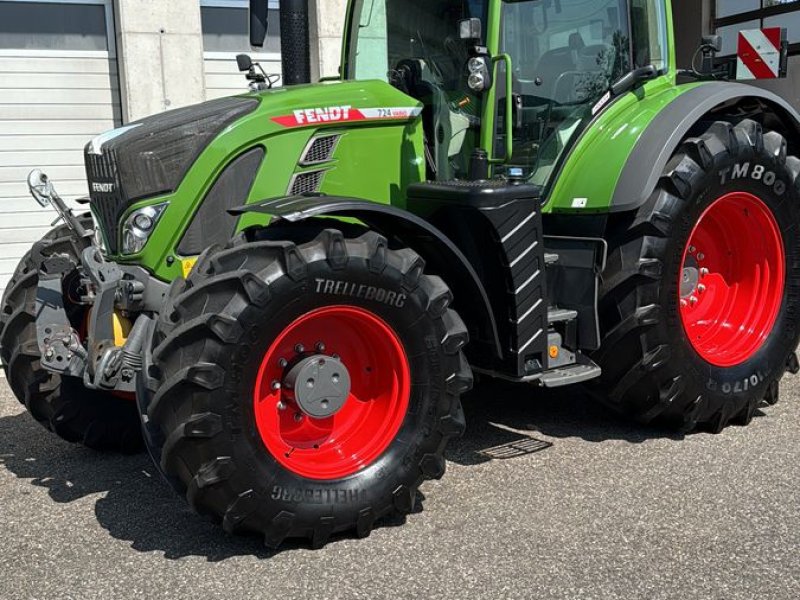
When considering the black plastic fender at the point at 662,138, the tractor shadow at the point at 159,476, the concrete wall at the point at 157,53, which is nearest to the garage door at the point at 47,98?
the concrete wall at the point at 157,53

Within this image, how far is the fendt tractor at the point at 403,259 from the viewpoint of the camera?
3.44 meters

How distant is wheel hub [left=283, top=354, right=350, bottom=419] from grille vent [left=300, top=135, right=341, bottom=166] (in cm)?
92

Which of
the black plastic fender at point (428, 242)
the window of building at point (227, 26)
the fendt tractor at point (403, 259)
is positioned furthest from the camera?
the window of building at point (227, 26)

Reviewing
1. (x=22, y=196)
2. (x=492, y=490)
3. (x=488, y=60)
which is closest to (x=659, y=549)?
(x=492, y=490)

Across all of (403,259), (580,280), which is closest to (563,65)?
(580,280)

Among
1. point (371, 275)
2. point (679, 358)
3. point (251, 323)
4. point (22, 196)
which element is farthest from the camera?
point (22, 196)

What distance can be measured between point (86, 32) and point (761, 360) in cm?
610

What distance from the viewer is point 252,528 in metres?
3.45

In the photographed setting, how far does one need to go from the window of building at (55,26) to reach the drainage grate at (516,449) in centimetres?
546

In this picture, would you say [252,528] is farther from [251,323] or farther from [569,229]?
[569,229]

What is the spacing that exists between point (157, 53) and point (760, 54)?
4.80m

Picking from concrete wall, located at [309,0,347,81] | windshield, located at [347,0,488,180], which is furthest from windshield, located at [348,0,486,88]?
concrete wall, located at [309,0,347,81]

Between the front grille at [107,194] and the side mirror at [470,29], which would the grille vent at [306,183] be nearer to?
the front grille at [107,194]

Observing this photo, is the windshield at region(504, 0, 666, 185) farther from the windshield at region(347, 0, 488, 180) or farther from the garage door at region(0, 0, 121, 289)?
the garage door at region(0, 0, 121, 289)
